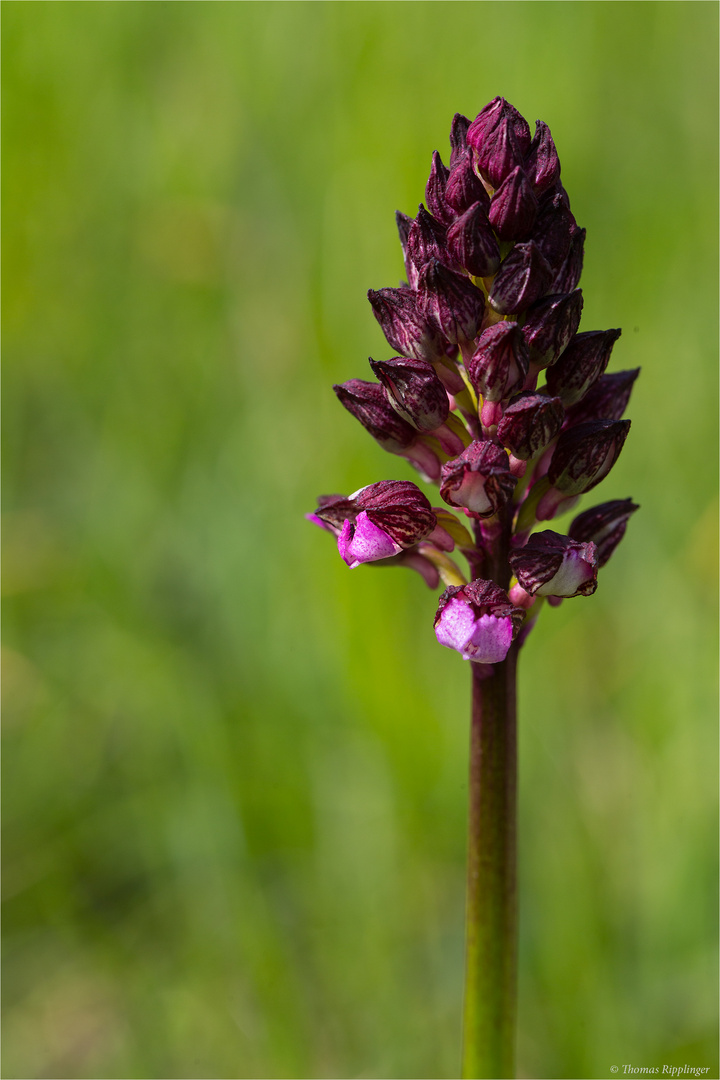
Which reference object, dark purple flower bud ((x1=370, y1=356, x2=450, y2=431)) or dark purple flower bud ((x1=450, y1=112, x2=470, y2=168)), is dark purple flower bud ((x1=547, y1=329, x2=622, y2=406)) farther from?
dark purple flower bud ((x1=450, y1=112, x2=470, y2=168))

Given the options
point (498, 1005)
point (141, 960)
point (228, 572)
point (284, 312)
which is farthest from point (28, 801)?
point (284, 312)

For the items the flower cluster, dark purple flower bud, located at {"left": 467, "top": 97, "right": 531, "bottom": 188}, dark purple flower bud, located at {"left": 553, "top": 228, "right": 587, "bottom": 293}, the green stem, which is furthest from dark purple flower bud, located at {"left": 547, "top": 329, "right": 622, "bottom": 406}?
the green stem

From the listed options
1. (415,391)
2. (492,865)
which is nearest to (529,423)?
(415,391)

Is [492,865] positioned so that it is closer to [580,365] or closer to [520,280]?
[580,365]

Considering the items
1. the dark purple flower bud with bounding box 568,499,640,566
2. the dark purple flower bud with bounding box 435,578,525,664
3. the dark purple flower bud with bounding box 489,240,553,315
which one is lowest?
the dark purple flower bud with bounding box 435,578,525,664

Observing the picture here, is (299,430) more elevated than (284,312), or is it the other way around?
(284,312)

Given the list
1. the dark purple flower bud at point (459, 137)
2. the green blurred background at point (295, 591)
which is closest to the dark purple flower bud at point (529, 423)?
the dark purple flower bud at point (459, 137)

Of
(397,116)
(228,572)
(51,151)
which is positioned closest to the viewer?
(228,572)

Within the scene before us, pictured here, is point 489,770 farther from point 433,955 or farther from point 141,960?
point 141,960
